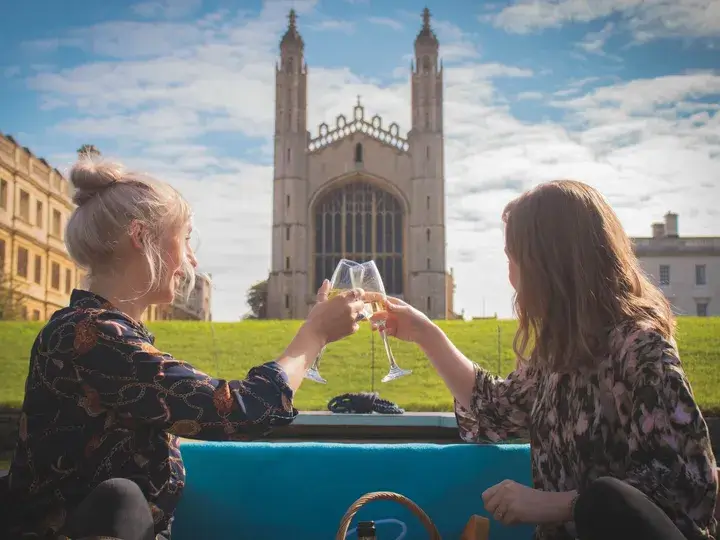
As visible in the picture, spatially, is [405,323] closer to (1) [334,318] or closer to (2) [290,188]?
(1) [334,318]

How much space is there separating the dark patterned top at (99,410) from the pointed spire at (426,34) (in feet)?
138

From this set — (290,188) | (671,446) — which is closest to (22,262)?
(290,188)

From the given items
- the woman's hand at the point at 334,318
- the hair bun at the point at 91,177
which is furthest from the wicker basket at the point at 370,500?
the hair bun at the point at 91,177

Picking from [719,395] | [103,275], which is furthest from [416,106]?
[103,275]

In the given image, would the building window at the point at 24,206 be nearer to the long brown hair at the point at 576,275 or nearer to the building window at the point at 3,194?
the building window at the point at 3,194

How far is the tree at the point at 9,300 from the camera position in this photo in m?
21.6

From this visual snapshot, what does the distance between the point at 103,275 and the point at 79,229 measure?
0.44 feet

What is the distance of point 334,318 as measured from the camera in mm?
2158

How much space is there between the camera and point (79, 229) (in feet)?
6.43

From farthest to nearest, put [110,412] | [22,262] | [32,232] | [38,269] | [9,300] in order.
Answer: [38,269] → [32,232] → [22,262] → [9,300] → [110,412]

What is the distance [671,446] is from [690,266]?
191ft

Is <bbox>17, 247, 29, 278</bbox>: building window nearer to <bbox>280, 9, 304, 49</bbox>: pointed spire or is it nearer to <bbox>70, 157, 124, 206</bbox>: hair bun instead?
<bbox>280, 9, 304, 49</bbox>: pointed spire

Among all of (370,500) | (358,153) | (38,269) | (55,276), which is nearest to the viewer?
(370,500)

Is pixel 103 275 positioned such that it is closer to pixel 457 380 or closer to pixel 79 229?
pixel 79 229
